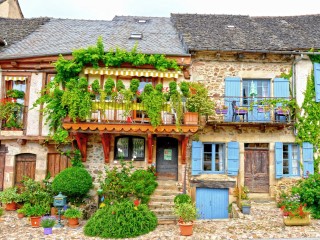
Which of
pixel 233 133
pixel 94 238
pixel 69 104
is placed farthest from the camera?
pixel 233 133

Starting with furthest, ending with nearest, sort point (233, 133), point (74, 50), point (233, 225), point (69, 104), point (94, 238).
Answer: point (233, 133), point (74, 50), point (69, 104), point (233, 225), point (94, 238)

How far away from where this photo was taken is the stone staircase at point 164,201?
10284 mm

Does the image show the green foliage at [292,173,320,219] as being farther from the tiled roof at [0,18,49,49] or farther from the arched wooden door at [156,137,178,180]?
the tiled roof at [0,18,49,49]

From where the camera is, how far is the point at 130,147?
1233cm

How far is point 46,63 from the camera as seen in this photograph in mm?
12062

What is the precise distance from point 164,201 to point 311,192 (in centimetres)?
537

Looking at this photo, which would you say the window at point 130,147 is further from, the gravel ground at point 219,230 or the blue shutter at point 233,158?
the blue shutter at point 233,158

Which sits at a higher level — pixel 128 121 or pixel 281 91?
pixel 281 91

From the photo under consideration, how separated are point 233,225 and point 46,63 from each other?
371 inches

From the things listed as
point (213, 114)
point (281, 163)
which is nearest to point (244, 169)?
point (281, 163)

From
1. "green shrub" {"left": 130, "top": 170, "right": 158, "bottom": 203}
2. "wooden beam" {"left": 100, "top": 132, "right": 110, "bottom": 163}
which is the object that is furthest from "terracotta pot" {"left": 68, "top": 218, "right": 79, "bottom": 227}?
"wooden beam" {"left": 100, "top": 132, "right": 110, "bottom": 163}

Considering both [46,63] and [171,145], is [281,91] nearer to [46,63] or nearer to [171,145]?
[171,145]

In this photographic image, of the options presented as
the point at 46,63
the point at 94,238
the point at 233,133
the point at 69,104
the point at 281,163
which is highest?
the point at 46,63

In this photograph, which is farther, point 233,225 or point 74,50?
point 74,50
